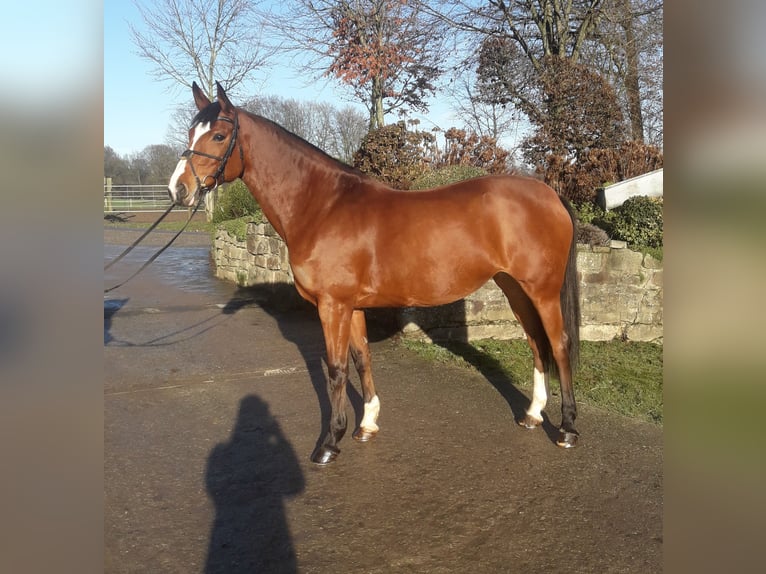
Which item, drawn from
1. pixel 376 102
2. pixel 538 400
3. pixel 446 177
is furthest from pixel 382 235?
pixel 376 102

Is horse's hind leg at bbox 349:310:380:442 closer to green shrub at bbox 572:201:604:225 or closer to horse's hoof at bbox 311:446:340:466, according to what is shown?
horse's hoof at bbox 311:446:340:466

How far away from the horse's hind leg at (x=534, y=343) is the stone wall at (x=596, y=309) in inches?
82.4

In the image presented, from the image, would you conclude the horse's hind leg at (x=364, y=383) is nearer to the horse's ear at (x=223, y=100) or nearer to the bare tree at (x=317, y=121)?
the horse's ear at (x=223, y=100)

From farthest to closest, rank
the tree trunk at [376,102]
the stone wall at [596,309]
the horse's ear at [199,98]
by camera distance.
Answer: the tree trunk at [376,102]
the stone wall at [596,309]
the horse's ear at [199,98]

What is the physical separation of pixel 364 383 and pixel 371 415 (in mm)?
225

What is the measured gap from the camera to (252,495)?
120 inches

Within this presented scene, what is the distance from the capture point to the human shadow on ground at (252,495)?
248cm

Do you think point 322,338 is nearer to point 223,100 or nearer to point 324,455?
point 324,455

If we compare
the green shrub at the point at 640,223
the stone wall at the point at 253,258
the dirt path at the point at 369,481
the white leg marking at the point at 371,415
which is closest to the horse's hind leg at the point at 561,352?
the dirt path at the point at 369,481

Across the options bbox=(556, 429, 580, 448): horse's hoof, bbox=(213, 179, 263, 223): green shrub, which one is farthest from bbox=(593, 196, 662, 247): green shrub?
bbox=(213, 179, 263, 223): green shrub
